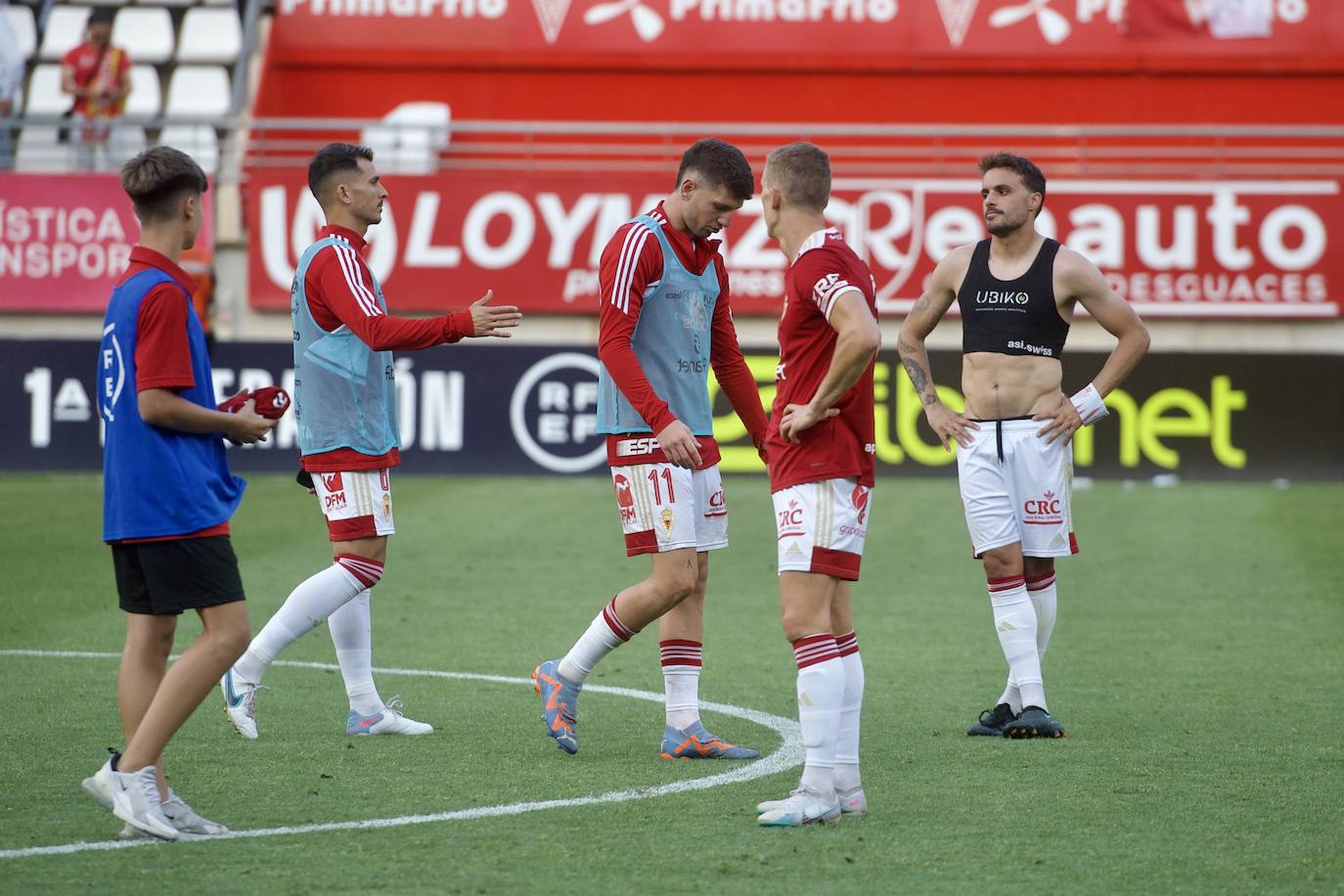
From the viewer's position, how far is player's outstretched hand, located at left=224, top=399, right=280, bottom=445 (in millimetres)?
4922

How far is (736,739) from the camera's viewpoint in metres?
6.69

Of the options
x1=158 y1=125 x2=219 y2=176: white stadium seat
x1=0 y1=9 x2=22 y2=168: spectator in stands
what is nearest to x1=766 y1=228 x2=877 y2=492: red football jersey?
x1=158 y1=125 x2=219 y2=176: white stadium seat

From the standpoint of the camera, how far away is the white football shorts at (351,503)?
22.0 feet

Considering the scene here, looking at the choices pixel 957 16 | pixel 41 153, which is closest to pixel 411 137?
pixel 41 153

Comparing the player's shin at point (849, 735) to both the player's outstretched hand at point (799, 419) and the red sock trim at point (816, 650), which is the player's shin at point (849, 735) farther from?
the player's outstretched hand at point (799, 419)

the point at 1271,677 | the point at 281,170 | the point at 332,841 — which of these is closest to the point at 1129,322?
the point at 1271,677

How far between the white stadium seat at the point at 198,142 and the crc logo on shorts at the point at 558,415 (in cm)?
439

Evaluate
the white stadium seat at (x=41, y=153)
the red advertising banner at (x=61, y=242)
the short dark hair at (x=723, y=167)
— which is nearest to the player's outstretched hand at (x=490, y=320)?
the short dark hair at (x=723, y=167)

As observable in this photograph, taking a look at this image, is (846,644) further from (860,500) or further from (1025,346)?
(1025,346)

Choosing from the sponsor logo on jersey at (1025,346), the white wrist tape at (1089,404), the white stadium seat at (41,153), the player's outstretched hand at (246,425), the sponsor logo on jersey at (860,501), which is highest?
the white stadium seat at (41,153)

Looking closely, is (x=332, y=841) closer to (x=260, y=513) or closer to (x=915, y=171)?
(x=260, y=513)

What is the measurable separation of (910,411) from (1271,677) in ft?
31.0

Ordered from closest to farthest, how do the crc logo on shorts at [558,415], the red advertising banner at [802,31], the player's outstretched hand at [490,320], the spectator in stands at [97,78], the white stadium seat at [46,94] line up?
1. the player's outstretched hand at [490,320]
2. the crc logo on shorts at [558,415]
3. the spectator in stands at [97,78]
4. the white stadium seat at [46,94]
5. the red advertising banner at [802,31]

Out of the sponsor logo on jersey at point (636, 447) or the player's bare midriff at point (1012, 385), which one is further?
the player's bare midriff at point (1012, 385)
